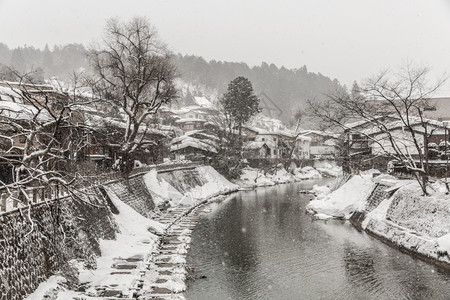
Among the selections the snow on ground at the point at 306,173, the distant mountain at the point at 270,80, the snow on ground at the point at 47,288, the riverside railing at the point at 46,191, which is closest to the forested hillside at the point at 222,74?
the distant mountain at the point at 270,80

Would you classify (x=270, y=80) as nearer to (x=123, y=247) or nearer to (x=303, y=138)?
(x=303, y=138)

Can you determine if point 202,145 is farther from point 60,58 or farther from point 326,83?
point 60,58

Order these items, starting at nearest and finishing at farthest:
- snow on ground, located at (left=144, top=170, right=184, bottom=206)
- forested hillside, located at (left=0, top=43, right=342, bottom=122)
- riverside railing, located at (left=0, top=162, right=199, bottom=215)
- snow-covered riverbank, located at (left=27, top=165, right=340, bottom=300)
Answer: riverside railing, located at (left=0, top=162, right=199, bottom=215) < snow-covered riverbank, located at (left=27, top=165, right=340, bottom=300) < snow on ground, located at (left=144, top=170, right=184, bottom=206) < forested hillside, located at (left=0, top=43, right=342, bottom=122)

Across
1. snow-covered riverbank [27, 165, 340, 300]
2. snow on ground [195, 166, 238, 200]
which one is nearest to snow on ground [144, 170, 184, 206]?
snow-covered riverbank [27, 165, 340, 300]

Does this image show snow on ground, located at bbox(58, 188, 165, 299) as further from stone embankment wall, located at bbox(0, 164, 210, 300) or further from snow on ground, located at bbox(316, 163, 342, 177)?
snow on ground, located at bbox(316, 163, 342, 177)

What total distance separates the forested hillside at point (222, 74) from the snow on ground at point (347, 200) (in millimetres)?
93530

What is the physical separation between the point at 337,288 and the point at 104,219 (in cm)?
1160

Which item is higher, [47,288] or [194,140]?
[194,140]

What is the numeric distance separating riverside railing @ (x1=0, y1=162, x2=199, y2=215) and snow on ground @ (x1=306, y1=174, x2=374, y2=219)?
15.6 meters

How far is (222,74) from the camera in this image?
13950 centimetres

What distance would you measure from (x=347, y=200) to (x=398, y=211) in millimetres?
8474

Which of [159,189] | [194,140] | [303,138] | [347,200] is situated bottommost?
[347,200]

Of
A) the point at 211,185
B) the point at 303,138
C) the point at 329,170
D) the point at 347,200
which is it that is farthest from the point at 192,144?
the point at 303,138

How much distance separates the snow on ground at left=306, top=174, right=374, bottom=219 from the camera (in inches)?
1203
